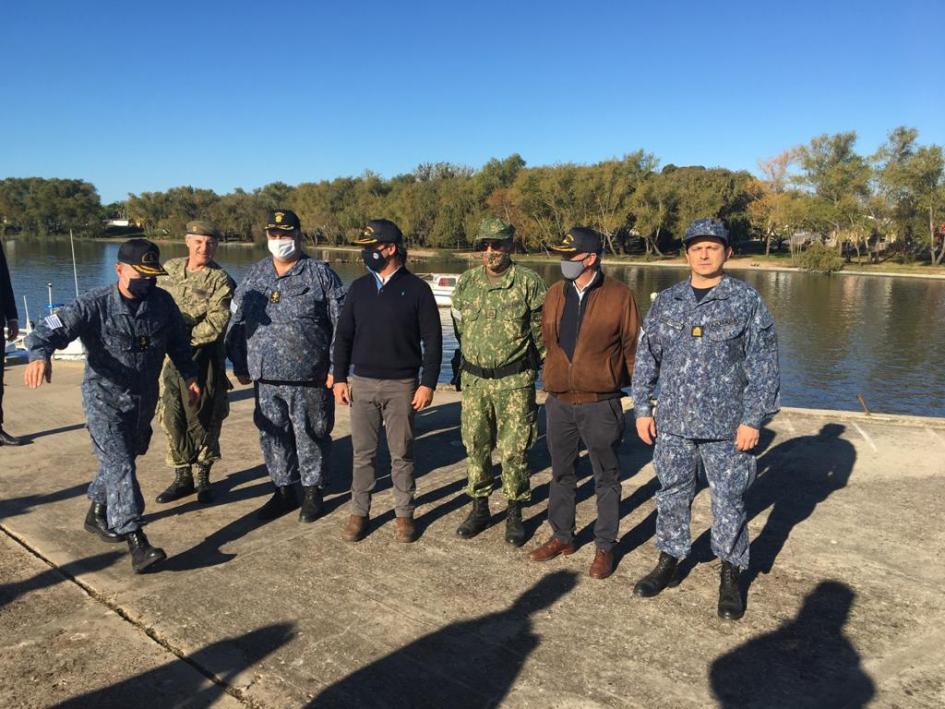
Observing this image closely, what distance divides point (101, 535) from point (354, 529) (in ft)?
5.14

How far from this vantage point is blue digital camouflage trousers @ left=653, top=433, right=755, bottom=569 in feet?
11.6

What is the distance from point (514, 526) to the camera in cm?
436

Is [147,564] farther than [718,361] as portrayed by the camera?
Yes

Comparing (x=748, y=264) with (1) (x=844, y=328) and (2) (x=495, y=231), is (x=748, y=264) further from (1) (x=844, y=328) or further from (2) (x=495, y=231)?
(2) (x=495, y=231)

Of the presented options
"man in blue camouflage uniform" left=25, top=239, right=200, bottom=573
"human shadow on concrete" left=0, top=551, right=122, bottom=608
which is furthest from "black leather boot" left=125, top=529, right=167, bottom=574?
"human shadow on concrete" left=0, top=551, right=122, bottom=608

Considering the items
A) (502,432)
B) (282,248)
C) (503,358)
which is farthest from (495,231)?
(282,248)

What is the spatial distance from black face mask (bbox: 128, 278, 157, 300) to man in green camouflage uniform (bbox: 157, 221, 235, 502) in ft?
3.42

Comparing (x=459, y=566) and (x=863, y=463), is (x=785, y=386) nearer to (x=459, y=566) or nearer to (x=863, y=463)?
(x=863, y=463)

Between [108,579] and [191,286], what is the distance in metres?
2.19

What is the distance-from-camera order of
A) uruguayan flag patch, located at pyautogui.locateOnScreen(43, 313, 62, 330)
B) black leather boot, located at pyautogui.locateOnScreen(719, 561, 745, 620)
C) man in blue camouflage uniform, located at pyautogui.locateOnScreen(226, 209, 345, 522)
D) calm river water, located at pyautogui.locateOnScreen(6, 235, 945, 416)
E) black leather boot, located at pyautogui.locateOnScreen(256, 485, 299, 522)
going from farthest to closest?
1. calm river water, located at pyautogui.locateOnScreen(6, 235, 945, 416)
2. black leather boot, located at pyautogui.locateOnScreen(256, 485, 299, 522)
3. man in blue camouflage uniform, located at pyautogui.locateOnScreen(226, 209, 345, 522)
4. uruguayan flag patch, located at pyautogui.locateOnScreen(43, 313, 62, 330)
5. black leather boot, located at pyautogui.locateOnScreen(719, 561, 745, 620)

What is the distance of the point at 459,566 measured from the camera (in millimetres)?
3971

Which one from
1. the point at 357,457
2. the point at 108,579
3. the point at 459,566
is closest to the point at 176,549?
the point at 108,579

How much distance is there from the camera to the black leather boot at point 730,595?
3412 millimetres

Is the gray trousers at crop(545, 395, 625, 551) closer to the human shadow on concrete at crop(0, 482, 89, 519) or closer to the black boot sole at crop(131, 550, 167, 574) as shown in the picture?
the black boot sole at crop(131, 550, 167, 574)
